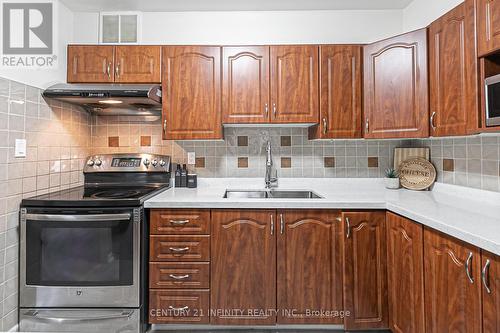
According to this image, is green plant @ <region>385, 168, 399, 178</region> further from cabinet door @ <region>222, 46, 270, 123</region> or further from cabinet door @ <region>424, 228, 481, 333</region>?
cabinet door @ <region>222, 46, 270, 123</region>

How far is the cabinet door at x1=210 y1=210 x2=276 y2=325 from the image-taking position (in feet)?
5.95

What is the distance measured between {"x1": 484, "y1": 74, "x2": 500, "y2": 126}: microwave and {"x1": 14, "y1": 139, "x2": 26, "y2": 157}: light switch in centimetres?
267

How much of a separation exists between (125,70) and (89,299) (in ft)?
5.47

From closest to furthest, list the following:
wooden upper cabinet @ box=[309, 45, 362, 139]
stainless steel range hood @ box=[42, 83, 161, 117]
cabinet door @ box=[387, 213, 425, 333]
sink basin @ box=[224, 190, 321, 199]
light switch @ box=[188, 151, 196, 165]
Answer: cabinet door @ box=[387, 213, 425, 333], stainless steel range hood @ box=[42, 83, 161, 117], wooden upper cabinet @ box=[309, 45, 362, 139], sink basin @ box=[224, 190, 321, 199], light switch @ box=[188, 151, 196, 165]

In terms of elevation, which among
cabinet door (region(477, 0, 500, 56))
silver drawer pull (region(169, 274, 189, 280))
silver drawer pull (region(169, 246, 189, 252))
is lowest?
silver drawer pull (region(169, 274, 189, 280))

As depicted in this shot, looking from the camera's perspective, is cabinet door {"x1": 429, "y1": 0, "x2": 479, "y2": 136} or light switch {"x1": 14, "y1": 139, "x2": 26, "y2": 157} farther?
light switch {"x1": 14, "y1": 139, "x2": 26, "y2": 157}

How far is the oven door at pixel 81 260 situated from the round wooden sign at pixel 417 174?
2.08 metres

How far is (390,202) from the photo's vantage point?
1.72m

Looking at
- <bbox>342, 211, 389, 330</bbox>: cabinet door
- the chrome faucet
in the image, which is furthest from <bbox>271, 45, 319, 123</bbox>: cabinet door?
<bbox>342, 211, 389, 330</bbox>: cabinet door

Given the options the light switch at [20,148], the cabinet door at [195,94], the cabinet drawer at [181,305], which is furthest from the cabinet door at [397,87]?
the light switch at [20,148]

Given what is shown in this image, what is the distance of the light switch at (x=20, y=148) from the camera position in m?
1.73

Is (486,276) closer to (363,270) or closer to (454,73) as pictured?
(363,270)

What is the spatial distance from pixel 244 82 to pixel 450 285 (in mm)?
1767

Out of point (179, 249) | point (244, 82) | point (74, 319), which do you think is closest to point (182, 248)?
point (179, 249)
